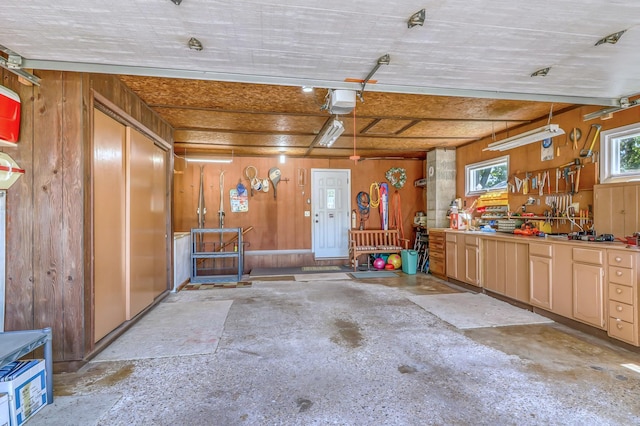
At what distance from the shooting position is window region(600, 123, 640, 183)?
3.46 m

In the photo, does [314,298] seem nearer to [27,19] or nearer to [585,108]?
[27,19]

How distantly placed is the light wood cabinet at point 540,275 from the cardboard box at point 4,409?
4917 mm

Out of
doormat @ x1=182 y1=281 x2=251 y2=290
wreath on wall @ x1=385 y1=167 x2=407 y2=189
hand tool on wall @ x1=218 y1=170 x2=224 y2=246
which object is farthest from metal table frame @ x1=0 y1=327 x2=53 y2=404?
wreath on wall @ x1=385 y1=167 x2=407 y2=189

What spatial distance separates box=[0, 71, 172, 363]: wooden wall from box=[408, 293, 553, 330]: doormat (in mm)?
3773

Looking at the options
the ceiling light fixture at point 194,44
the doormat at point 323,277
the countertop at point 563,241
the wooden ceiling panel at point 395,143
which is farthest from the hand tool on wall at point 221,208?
the countertop at point 563,241

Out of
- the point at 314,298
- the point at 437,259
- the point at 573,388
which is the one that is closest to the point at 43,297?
the point at 314,298

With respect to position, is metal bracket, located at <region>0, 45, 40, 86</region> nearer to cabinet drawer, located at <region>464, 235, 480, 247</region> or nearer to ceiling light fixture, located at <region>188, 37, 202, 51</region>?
ceiling light fixture, located at <region>188, 37, 202, 51</region>

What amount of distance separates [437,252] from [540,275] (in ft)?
7.71

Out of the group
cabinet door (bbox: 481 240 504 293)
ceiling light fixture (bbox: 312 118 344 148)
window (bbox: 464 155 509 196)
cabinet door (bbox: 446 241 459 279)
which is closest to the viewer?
ceiling light fixture (bbox: 312 118 344 148)

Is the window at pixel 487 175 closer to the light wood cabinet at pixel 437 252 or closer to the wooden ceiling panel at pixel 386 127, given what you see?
the light wood cabinet at pixel 437 252

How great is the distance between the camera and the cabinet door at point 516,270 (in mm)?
4016

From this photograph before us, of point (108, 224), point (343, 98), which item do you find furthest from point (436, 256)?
point (108, 224)

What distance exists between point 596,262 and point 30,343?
482 centimetres

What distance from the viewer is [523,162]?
4.89 metres
